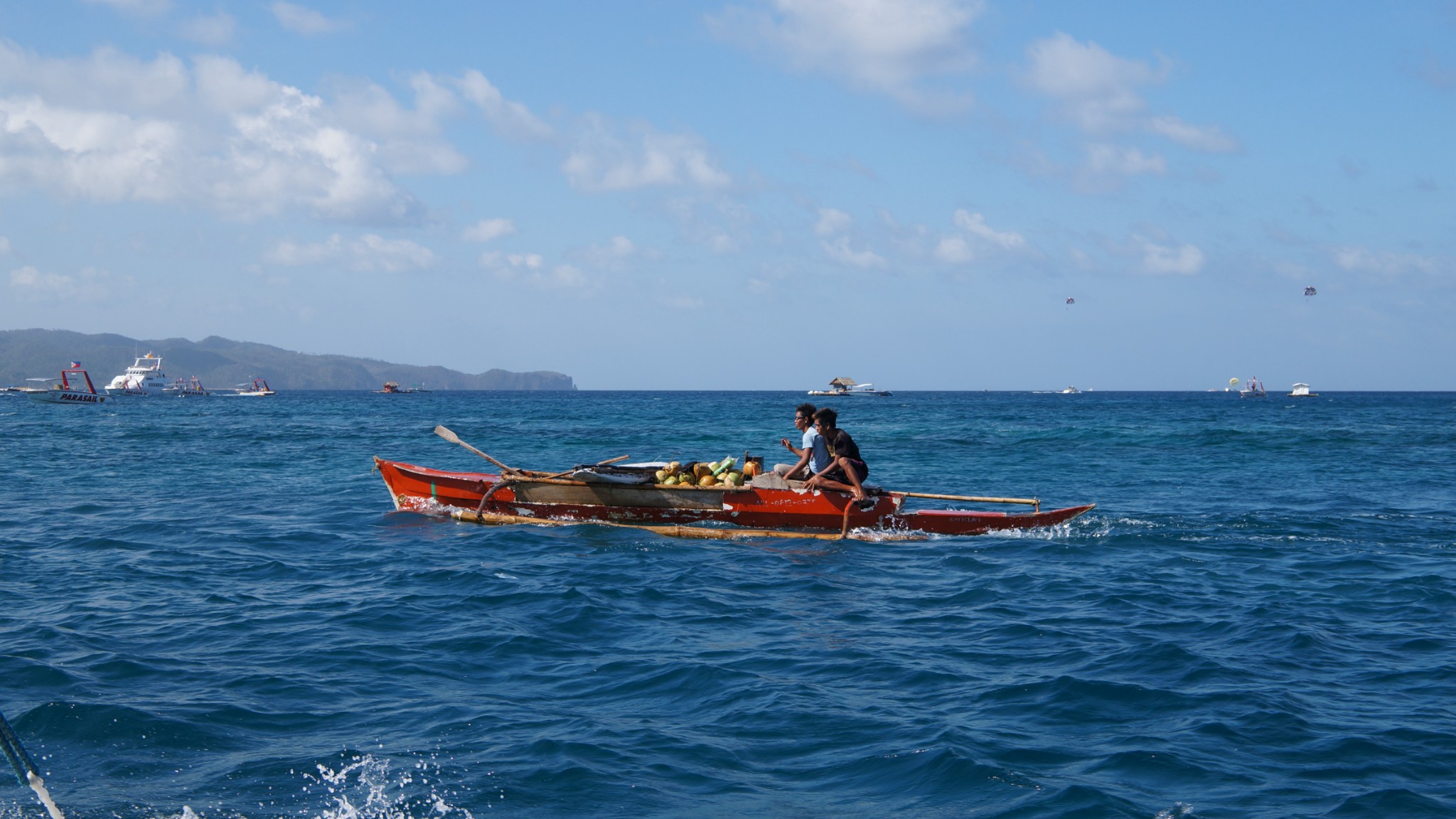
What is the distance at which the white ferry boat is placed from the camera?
4771 inches

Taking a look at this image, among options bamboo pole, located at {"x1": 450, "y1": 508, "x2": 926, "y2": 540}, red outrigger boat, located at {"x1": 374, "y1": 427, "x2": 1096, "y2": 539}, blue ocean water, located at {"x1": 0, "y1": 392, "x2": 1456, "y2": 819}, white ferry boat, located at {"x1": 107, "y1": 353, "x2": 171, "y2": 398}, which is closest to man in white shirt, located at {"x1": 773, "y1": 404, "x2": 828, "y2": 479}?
red outrigger boat, located at {"x1": 374, "y1": 427, "x2": 1096, "y2": 539}

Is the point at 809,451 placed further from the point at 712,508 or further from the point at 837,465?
the point at 712,508

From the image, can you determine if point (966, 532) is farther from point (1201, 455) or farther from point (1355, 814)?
point (1201, 455)

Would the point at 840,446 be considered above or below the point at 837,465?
above

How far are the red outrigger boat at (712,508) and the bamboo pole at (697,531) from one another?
2 centimetres

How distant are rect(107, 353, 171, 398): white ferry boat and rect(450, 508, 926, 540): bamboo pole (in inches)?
4769

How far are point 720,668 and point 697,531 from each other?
26.1 feet

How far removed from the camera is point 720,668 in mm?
8789

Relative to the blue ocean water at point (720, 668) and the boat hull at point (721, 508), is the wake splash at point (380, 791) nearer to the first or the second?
the blue ocean water at point (720, 668)

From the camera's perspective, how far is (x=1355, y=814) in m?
6.01

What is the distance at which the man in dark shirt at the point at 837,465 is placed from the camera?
53.0 ft

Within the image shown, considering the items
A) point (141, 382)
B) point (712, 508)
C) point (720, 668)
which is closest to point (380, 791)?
point (720, 668)

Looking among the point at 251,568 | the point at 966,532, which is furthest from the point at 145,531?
the point at 966,532

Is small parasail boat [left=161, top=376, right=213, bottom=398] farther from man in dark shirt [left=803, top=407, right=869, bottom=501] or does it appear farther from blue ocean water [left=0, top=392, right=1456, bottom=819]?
man in dark shirt [left=803, top=407, right=869, bottom=501]
